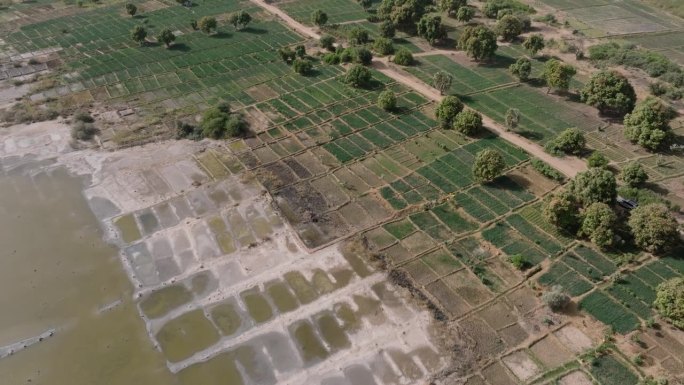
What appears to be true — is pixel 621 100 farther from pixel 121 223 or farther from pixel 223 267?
pixel 121 223

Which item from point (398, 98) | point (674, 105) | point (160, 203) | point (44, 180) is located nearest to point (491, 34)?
point (398, 98)

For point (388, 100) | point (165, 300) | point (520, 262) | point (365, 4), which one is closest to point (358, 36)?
point (365, 4)

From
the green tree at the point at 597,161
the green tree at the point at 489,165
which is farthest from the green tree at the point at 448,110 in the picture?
the green tree at the point at 597,161

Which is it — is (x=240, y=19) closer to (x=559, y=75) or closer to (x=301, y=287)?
(x=559, y=75)

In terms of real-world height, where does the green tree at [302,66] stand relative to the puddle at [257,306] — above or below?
above

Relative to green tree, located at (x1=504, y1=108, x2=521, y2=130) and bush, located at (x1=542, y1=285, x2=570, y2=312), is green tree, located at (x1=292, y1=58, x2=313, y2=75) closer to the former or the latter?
green tree, located at (x1=504, y1=108, x2=521, y2=130)

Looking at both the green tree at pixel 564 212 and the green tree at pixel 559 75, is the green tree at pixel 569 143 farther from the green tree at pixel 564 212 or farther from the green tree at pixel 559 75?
the green tree at pixel 559 75

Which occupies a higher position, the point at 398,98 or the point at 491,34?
the point at 491,34
